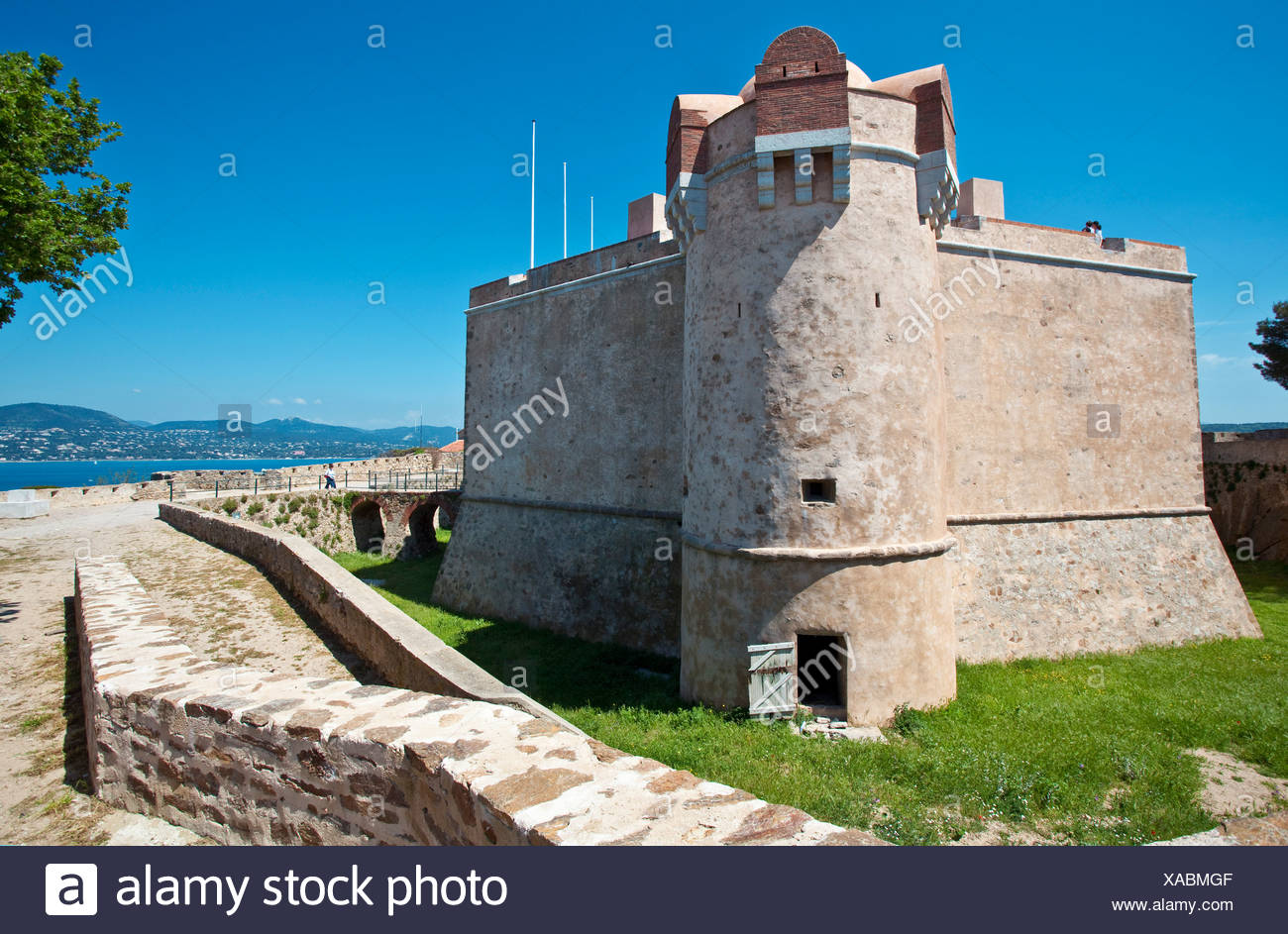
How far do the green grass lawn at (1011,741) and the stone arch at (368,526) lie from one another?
1665 centimetres

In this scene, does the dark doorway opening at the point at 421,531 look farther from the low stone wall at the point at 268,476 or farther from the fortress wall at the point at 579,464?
the fortress wall at the point at 579,464

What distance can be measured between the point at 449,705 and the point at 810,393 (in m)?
6.29

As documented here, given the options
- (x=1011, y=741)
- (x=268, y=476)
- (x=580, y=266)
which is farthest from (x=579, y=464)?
(x=268, y=476)

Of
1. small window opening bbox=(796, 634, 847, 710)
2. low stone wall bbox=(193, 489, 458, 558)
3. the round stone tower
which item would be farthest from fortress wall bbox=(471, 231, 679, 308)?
low stone wall bbox=(193, 489, 458, 558)

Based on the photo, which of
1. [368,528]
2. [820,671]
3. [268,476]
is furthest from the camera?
[268,476]

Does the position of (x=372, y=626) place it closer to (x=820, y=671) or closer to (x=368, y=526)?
(x=820, y=671)

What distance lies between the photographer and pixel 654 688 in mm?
11125

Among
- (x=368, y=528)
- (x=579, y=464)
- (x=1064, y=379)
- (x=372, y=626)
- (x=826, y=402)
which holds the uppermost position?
(x=1064, y=379)

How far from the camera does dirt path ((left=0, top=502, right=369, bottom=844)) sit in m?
4.57

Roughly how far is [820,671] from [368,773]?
6.94 meters

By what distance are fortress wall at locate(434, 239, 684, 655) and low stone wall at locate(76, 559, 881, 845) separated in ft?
31.1

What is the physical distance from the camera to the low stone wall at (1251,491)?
19.2 m

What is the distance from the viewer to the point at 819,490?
29.4ft
